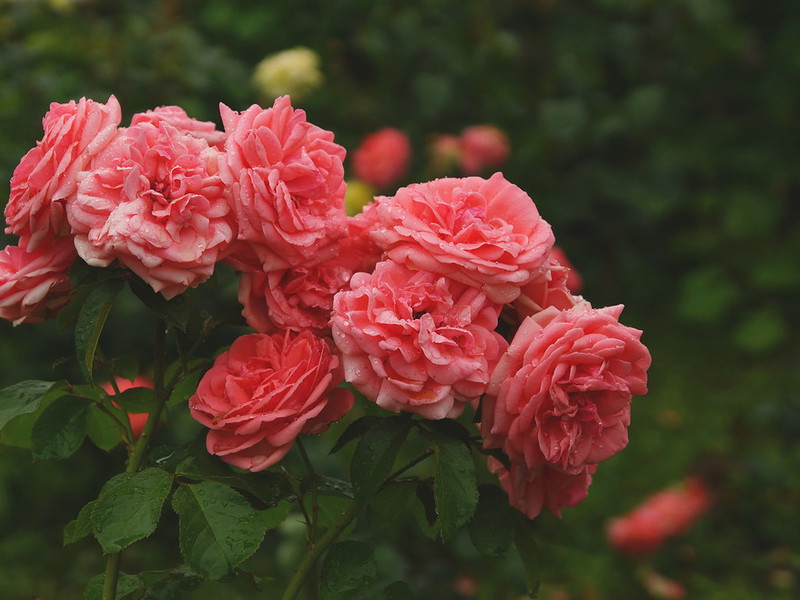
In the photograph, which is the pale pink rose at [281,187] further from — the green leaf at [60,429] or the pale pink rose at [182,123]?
the green leaf at [60,429]

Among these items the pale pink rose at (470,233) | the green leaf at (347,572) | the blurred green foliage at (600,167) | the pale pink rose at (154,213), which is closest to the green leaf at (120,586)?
the green leaf at (347,572)

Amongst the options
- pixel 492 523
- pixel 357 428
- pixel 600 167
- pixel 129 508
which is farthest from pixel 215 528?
pixel 600 167

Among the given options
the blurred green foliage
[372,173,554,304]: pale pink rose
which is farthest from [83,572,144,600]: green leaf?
the blurred green foliage

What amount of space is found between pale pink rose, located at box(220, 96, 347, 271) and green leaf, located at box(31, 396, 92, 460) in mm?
242

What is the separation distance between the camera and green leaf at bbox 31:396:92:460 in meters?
1.06

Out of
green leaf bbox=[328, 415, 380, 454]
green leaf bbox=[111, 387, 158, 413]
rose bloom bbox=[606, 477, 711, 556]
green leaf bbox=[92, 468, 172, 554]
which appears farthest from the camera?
rose bloom bbox=[606, 477, 711, 556]

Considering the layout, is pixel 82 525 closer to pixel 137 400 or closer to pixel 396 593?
pixel 137 400

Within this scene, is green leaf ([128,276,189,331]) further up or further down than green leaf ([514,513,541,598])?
further up

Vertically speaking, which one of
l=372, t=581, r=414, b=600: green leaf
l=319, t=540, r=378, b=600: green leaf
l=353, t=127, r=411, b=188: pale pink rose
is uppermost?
l=319, t=540, r=378, b=600: green leaf

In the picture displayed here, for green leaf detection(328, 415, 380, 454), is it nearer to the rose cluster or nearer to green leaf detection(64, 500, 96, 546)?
the rose cluster

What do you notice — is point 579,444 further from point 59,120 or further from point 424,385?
point 59,120

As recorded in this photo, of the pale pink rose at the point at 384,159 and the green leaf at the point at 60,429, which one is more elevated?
the green leaf at the point at 60,429

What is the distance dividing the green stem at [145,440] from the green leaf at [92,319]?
0.09 metres

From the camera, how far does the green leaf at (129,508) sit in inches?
36.3
